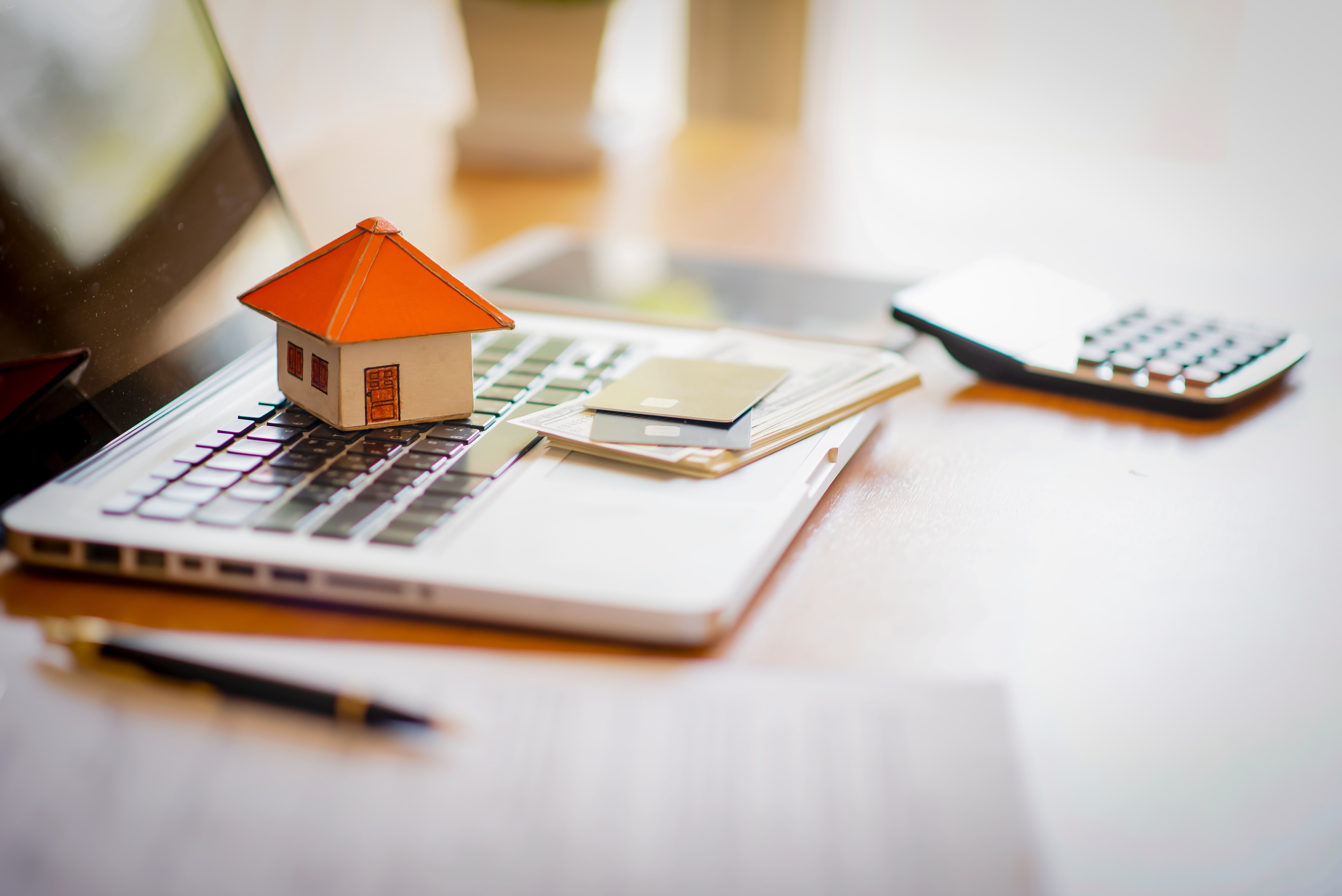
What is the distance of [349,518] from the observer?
0.41 meters

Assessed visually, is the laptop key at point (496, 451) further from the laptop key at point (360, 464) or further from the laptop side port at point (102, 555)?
the laptop side port at point (102, 555)

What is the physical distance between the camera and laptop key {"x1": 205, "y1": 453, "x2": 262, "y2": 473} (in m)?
0.45

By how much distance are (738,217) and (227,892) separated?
988 mm

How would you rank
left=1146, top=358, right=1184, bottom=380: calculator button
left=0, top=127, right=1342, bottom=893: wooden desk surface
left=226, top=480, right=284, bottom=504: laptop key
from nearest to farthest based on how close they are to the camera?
left=0, top=127, right=1342, bottom=893: wooden desk surface → left=226, top=480, right=284, bottom=504: laptop key → left=1146, top=358, right=1184, bottom=380: calculator button

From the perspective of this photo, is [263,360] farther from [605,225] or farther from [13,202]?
[605,225]

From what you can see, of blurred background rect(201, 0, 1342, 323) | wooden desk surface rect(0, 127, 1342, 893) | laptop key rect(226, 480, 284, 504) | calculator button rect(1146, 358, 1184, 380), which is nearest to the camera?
wooden desk surface rect(0, 127, 1342, 893)

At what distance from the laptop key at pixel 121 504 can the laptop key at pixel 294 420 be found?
0.29ft

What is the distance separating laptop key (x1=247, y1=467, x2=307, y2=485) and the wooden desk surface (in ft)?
0.18

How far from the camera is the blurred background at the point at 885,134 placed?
109cm

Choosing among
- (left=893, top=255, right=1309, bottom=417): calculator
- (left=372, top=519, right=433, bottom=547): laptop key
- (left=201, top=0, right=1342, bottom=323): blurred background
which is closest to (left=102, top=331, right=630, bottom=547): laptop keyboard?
(left=372, top=519, right=433, bottom=547): laptop key

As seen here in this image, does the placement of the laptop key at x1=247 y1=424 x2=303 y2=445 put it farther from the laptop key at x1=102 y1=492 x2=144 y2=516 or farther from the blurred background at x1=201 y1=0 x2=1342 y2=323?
the blurred background at x1=201 y1=0 x2=1342 y2=323

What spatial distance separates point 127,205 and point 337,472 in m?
0.23

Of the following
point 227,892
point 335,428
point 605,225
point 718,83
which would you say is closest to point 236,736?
point 227,892

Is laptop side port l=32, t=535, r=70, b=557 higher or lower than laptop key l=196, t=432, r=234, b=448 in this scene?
lower
